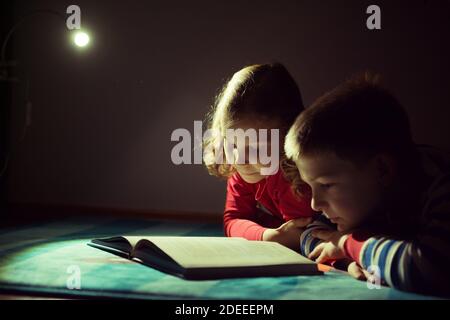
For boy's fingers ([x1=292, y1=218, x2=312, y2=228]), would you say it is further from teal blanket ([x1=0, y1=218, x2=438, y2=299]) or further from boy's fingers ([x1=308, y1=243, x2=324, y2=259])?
teal blanket ([x1=0, y1=218, x2=438, y2=299])

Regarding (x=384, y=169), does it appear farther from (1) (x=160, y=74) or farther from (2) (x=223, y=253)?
(1) (x=160, y=74)

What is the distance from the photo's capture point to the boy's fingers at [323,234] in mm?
1011

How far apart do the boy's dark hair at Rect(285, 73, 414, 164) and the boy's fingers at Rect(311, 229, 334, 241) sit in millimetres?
166

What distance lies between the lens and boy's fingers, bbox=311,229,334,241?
3.32 ft

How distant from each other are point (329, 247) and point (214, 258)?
210 mm

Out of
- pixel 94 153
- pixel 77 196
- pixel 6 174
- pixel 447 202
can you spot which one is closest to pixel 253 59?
pixel 94 153

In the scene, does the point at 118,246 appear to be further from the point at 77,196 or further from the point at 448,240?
the point at 77,196

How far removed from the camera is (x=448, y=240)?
2.52 ft

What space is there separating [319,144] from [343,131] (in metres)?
0.04

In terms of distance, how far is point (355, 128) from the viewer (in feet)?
3.00

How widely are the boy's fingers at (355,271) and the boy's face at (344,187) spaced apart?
0.23 feet

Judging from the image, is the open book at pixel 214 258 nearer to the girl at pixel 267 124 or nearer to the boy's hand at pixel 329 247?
the boy's hand at pixel 329 247

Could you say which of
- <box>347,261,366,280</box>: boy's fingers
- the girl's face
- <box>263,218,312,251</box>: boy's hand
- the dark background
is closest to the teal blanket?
<box>347,261,366,280</box>: boy's fingers

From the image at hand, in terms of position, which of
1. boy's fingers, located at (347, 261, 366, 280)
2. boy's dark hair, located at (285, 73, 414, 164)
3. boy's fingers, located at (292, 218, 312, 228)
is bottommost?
boy's fingers, located at (347, 261, 366, 280)
